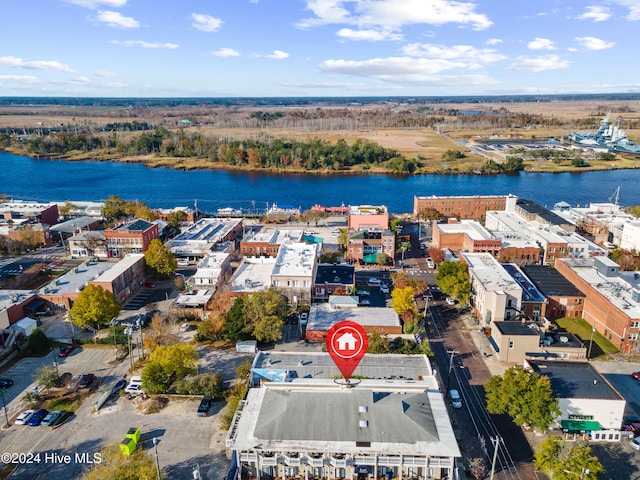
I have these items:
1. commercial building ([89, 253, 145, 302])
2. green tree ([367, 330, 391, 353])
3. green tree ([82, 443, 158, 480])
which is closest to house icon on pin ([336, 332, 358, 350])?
green tree ([367, 330, 391, 353])

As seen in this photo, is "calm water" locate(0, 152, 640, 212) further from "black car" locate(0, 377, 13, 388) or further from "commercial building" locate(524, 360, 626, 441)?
"commercial building" locate(524, 360, 626, 441)

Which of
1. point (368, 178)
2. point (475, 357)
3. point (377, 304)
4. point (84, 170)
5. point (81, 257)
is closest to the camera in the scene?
point (475, 357)

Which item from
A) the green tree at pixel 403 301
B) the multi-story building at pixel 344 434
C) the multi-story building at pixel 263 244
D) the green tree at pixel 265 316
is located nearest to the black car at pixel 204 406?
the multi-story building at pixel 344 434

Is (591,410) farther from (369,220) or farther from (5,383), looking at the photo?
(369,220)

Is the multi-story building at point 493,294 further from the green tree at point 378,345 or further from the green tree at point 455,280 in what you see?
the green tree at point 378,345

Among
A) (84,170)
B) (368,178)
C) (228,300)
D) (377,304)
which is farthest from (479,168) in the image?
(84,170)

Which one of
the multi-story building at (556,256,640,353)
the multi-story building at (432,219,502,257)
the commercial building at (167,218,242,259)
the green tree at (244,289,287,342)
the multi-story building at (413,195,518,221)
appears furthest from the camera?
the multi-story building at (413,195,518,221)

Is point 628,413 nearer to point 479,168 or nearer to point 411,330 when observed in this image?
point 411,330
